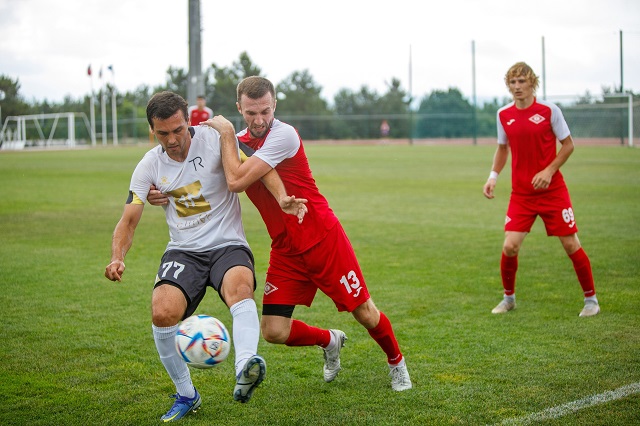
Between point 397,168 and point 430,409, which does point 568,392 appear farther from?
point 397,168

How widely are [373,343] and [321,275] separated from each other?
1.60 metres

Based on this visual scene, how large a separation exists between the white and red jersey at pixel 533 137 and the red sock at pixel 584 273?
694 mm

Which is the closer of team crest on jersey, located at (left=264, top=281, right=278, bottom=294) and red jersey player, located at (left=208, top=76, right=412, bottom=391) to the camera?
red jersey player, located at (left=208, top=76, right=412, bottom=391)

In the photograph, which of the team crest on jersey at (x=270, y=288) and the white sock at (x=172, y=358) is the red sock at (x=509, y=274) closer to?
the team crest on jersey at (x=270, y=288)

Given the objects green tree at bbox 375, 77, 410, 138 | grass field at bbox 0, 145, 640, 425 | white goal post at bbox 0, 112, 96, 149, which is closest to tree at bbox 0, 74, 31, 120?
white goal post at bbox 0, 112, 96, 149

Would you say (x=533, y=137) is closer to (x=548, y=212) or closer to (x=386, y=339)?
(x=548, y=212)

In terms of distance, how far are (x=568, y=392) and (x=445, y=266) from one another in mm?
4739

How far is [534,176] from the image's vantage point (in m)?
7.37

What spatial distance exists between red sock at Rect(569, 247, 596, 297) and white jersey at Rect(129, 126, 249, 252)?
3780 millimetres

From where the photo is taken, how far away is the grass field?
Answer: 15.8 feet

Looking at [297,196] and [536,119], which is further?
[536,119]

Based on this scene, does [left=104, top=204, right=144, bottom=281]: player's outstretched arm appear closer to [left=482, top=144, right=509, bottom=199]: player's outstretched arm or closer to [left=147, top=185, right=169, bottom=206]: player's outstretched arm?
[left=147, top=185, right=169, bottom=206]: player's outstretched arm

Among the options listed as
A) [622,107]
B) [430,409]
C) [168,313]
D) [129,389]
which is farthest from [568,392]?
[622,107]

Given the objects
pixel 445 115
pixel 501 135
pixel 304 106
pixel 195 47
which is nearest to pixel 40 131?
pixel 304 106
